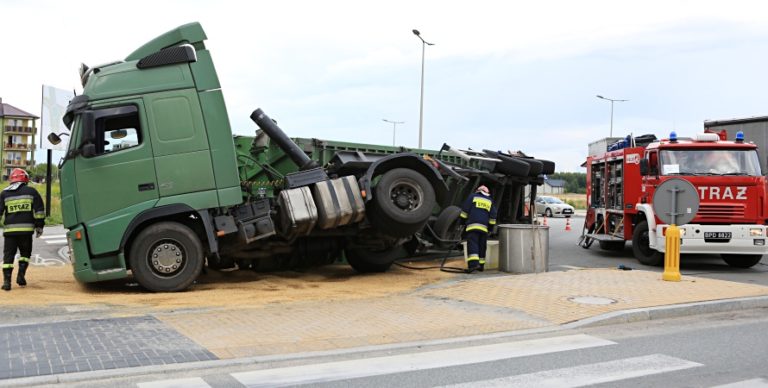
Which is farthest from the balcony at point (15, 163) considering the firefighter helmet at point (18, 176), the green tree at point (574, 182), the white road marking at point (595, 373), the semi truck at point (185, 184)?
the white road marking at point (595, 373)

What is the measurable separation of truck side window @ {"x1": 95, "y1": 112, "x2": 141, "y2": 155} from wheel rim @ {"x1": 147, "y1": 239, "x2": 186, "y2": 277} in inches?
57.1

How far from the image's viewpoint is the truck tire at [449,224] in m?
13.1

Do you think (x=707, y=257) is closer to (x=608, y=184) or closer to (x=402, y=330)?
(x=608, y=184)

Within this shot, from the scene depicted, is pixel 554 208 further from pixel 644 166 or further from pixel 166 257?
pixel 166 257

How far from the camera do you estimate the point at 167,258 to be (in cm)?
959

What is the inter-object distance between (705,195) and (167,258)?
9899 mm

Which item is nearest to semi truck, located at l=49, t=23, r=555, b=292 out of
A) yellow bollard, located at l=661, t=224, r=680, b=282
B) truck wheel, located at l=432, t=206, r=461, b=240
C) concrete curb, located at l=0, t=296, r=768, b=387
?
truck wheel, located at l=432, t=206, r=461, b=240

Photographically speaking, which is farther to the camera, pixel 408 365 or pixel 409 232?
pixel 409 232

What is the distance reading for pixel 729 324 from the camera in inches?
309

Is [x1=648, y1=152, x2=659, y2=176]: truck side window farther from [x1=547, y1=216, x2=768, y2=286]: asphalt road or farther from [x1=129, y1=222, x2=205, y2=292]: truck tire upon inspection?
[x1=129, y1=222, x2=205, y2=292]: truck tire

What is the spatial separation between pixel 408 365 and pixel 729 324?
4243mm

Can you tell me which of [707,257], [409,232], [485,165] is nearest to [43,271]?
[409,232]

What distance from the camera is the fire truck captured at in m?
13.0

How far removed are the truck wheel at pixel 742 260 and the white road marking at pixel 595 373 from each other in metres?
9.27
